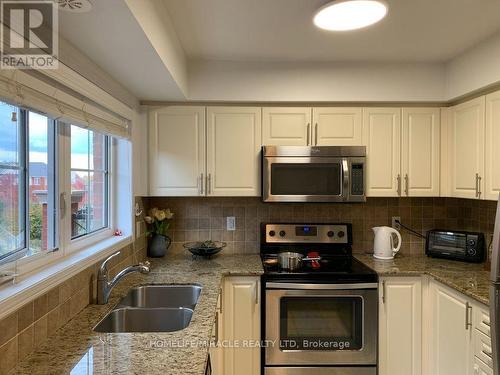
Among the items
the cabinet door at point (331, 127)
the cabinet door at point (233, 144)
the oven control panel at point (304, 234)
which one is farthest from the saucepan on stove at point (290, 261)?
the cabinet door at point (331, 127)

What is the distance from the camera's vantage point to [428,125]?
2613mm

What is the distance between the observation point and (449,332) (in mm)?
2111

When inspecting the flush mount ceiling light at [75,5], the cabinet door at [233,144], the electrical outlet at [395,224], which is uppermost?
the flush mount ceiling light at [75,5]

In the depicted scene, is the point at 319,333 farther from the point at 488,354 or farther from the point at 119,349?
the point at 119,349

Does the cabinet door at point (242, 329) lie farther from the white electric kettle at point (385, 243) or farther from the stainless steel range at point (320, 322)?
the white electric kettle at point (385, 243)

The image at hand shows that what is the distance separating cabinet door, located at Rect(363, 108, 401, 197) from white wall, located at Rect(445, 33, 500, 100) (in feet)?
1.28

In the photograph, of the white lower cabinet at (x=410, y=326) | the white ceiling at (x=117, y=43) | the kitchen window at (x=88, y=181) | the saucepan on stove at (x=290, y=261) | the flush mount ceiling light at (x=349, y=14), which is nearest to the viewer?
the white ceiling at (x=117, y=43)

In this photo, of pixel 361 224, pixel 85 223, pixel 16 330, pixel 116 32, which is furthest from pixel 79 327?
pixel 361 224

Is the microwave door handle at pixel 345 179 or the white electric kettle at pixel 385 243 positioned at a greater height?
the microwave door handle at pixel 345 179

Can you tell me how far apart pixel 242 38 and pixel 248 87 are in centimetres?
45

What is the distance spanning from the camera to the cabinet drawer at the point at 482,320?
5.80 feet

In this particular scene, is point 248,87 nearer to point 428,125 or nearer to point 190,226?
point 190,226

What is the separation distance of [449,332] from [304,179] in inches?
50.9

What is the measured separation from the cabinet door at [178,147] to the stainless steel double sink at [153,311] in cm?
80
